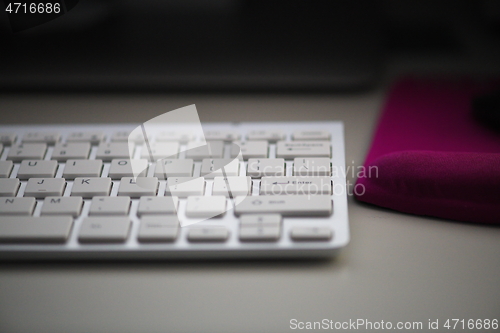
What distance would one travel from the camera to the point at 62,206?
Answer: 0.34m

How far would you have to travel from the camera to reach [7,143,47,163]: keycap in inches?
15.4

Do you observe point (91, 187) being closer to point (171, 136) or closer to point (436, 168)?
point (171, 136)

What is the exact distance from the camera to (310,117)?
49 cm

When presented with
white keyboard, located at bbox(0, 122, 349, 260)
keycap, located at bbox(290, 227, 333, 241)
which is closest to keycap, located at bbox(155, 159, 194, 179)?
white keyboard, located at bbox(0, 122, 349, 260)

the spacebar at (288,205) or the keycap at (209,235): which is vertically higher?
the spacebar at (288,205)

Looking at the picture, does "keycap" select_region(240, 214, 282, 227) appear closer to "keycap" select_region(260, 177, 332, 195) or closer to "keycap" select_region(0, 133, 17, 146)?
"keycap" select_region(260, 177, 332, 195)

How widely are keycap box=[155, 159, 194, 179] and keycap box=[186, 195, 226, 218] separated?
3 cm

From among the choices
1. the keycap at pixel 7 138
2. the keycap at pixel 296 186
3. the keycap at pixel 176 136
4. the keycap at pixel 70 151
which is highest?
the keycap at pixel 176 136

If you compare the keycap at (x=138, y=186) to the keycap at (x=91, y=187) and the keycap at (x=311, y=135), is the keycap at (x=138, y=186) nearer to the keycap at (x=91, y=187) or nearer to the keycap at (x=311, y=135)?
the keycap at (x=91, y=187)

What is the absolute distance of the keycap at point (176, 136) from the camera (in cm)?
41

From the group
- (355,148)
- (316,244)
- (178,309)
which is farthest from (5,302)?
(355,148)

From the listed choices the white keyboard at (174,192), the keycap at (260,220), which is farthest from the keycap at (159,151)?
the keycap at (260,220)

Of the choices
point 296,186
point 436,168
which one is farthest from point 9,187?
point 436,168

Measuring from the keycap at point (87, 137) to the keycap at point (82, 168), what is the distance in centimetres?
4
